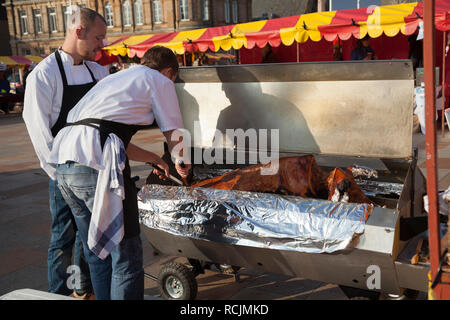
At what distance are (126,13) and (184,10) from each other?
6.55 m

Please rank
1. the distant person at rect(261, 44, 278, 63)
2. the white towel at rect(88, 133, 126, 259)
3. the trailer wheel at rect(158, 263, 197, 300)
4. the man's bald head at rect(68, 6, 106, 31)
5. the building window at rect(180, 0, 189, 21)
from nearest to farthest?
the white towel at rect(88, 133, 126, 259) < the man's bald head at rect(68, 6, 106, 31) < the trailer wheel at rect(158, 263, 197, 300) < the distant person at rect(261, 44, 278, 63) < the building window at rect(180, 0, 189, 21)

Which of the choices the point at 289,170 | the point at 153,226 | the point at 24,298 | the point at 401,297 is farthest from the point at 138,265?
the point at 401,297

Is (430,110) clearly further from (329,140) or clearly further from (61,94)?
(61,94)

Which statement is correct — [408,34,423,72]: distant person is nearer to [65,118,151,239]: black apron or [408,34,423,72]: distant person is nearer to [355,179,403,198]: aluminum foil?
[355,179,403,198]: aluminum foil

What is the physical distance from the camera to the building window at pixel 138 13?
43750mm

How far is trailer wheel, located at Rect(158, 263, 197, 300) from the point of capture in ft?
9.55

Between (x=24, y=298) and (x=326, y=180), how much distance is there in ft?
6.73

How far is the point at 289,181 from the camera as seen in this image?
2967mm

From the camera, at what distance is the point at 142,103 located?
2.26 metres

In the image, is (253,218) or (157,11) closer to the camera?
(253,218)

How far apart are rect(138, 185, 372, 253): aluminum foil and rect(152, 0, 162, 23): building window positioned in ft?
141
